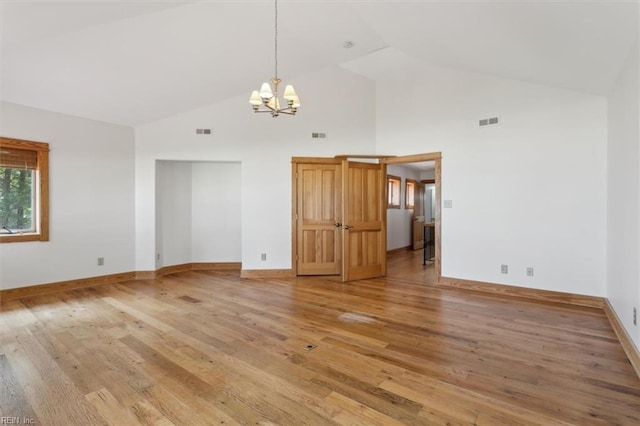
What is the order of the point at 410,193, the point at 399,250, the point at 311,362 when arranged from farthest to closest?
1. the point at 410,193
2. the point at 399,250
3. the point at 311,362

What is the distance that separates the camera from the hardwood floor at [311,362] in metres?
1.87

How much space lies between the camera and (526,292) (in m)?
4.28

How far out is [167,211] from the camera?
5.84 meters

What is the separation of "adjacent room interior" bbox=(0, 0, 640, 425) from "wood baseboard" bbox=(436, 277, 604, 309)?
29mm

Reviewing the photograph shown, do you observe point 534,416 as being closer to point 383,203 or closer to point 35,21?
point 383,203

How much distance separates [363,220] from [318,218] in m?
0.83

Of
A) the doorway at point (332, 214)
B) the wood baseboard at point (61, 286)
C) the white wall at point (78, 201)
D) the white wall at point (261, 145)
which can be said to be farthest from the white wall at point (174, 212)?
the doorway at point (332, 214)

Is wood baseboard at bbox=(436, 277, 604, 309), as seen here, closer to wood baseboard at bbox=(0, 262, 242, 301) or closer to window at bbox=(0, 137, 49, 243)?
wood baseboard at bbox=(0, 262, 242, 301)

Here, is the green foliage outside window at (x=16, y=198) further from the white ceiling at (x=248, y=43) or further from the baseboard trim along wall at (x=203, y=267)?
the baseboard trim along wall at (x=203, y=267)

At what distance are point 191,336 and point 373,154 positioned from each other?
4.34m

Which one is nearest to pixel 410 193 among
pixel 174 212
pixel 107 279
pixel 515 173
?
→ pixel 515 173

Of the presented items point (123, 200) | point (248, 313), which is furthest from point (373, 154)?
point (123, 200)

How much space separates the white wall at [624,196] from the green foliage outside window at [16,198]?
23.1 ft

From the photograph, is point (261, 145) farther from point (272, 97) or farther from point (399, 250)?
point (399, 250)
